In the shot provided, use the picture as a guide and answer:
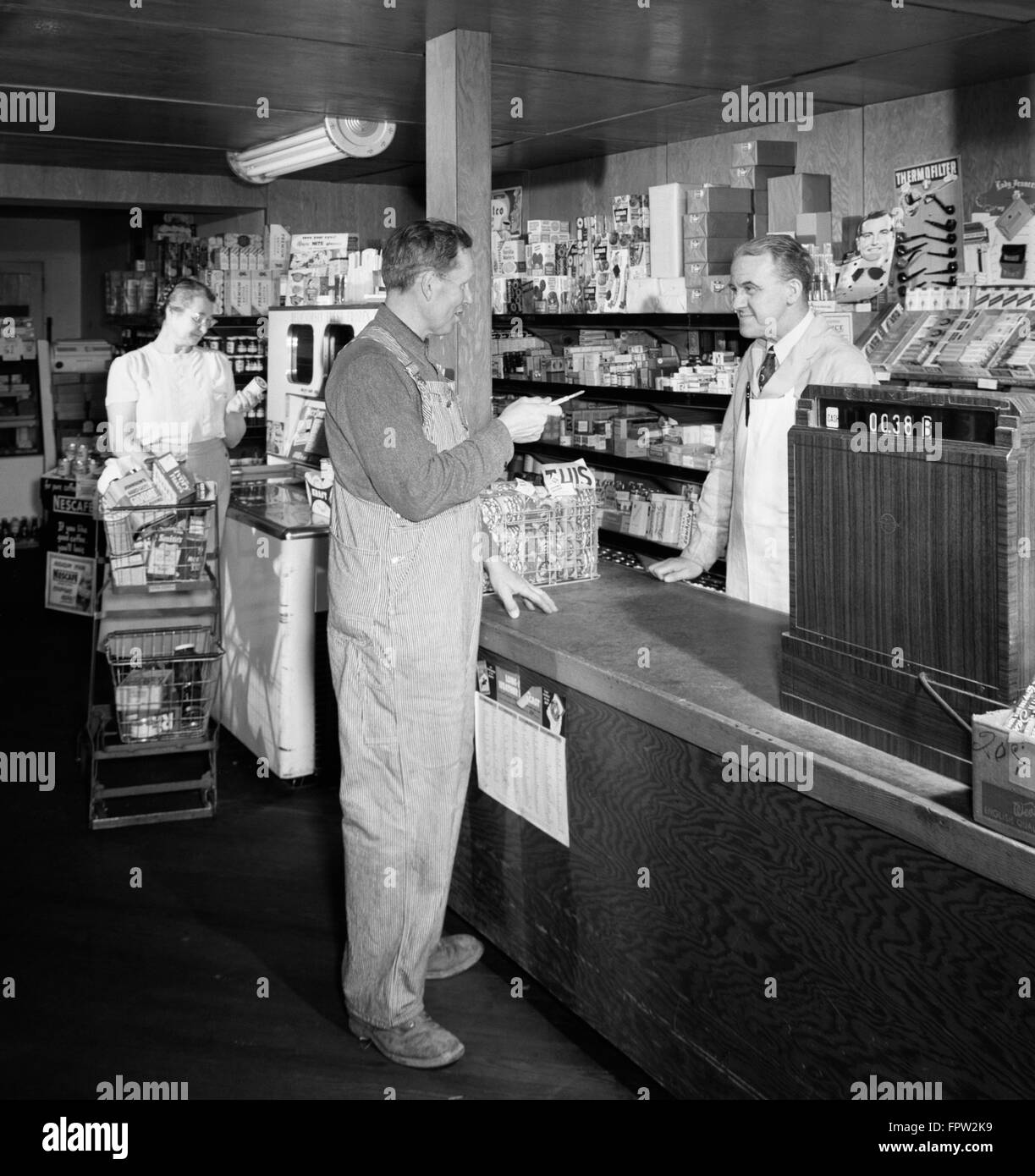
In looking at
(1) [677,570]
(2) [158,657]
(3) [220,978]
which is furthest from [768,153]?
(3) [220,978]

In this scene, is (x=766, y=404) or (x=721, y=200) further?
(x=721, y=200)

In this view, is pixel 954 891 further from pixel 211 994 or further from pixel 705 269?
pixel 705 269

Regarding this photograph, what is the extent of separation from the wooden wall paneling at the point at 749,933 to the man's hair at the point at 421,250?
3.35 ft

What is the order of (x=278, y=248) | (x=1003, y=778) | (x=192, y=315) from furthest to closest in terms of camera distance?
(x=278, y=248)
(x=192, y=315)
(x=1003, y=778)

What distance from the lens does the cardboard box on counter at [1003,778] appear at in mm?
1812

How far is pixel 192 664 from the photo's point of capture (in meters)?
5.12

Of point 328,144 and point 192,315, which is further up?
point 328,144

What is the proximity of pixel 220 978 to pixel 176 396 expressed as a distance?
11.4 ft

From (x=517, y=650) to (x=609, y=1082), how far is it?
1049 millimetres

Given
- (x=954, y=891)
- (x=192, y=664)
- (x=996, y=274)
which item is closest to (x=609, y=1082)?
(x=954, y=891)

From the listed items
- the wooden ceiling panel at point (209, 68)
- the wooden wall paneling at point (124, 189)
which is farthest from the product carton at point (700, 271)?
the wooden wall paneling at point (124, 189)

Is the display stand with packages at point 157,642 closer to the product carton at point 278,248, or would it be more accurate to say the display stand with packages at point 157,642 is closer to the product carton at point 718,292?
the product carton at point 718,292

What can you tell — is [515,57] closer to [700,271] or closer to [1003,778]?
[700,271]

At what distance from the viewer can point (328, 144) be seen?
6.40 m
